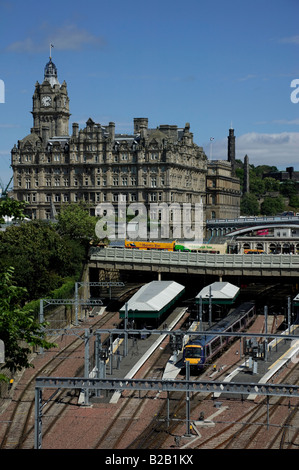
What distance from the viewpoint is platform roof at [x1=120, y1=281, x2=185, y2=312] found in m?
72.8

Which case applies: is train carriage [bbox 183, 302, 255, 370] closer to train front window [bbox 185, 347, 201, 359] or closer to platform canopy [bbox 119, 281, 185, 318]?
train front window [bbox 185, 347, 201, 359]

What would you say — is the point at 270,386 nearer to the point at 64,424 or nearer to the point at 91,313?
the point at 64,424

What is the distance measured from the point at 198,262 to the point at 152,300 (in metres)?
17.5

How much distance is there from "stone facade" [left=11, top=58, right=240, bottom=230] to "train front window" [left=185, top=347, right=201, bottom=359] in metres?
104

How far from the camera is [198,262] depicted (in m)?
90.6

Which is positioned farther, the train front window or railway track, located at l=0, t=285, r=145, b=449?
the train front window

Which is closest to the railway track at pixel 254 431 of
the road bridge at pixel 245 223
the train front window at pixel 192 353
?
the train front window at pixel 192 353

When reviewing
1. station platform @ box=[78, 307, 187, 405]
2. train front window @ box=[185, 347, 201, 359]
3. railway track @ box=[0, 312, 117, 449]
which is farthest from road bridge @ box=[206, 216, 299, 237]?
train front window @ box=[185, 347, 201, 359]

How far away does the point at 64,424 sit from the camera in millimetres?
44875

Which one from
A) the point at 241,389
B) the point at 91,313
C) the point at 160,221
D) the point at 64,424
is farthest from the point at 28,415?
the point at 160,221

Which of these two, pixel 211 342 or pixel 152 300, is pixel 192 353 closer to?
pixel 211 342

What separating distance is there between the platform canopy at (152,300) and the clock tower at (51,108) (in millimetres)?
105484

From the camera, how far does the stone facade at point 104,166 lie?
530 ft

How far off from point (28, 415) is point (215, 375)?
1587 cm
